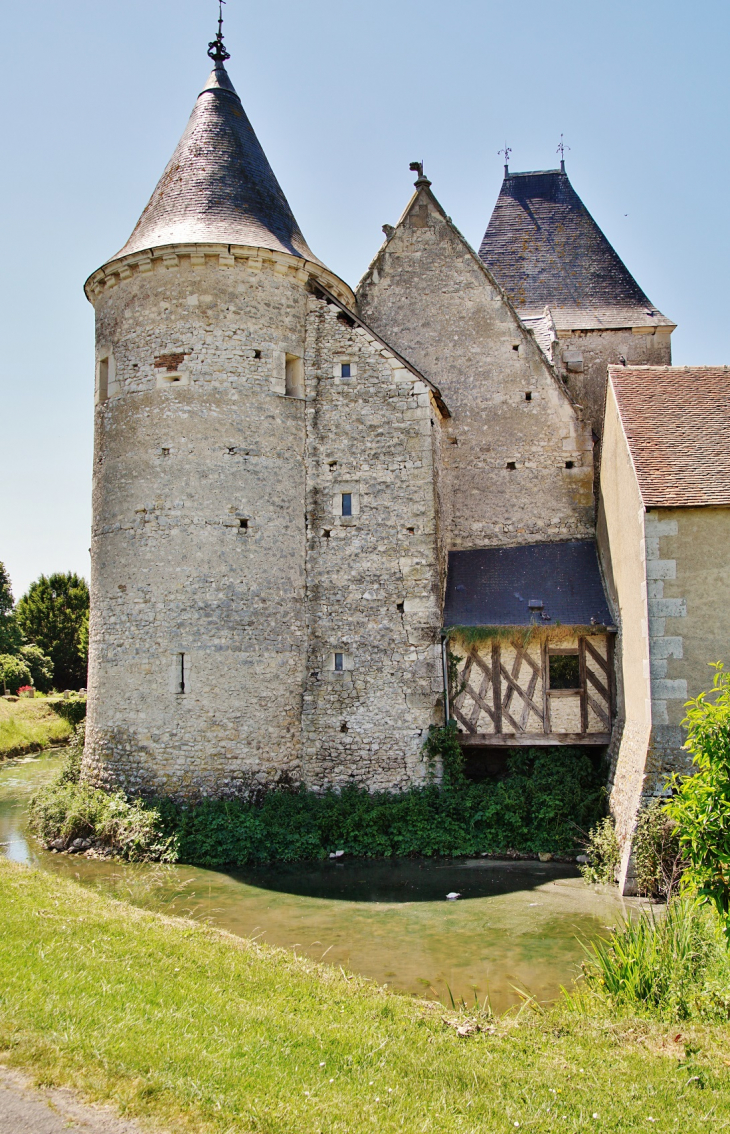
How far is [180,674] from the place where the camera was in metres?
10.6

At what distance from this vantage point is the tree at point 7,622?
29.6 m

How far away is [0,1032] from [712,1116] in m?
3.48

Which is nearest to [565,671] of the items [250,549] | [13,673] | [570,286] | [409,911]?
[409,911]

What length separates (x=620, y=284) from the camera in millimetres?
14562

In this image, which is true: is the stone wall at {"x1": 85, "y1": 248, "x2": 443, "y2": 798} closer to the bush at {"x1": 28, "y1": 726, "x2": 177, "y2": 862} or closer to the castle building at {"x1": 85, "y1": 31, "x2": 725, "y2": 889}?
the castle building at {"x1": 85, "y1": 31, "x2": 725, "y2": 889}

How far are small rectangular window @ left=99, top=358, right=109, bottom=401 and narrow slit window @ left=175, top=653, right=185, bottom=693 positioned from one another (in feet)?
13.5

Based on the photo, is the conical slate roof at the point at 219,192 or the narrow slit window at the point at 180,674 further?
the conical slate roof at the point at 219,192

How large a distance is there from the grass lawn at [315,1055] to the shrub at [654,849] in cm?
310

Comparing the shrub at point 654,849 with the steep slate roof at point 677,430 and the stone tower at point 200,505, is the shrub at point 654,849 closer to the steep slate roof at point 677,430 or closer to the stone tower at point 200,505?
the steep slate roof at point 677,430

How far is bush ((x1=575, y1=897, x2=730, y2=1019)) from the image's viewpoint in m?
4.95

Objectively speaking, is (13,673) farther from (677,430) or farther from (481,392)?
(677,430)

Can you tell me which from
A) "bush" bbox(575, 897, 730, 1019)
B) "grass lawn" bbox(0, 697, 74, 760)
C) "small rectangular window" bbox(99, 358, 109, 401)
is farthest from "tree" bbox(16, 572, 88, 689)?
"bush" bbox(575, 897, 730, 1019)

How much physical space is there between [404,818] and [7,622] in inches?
986

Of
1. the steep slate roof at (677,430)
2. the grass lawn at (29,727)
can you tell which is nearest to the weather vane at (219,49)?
the steep slate roof at (677,430)
